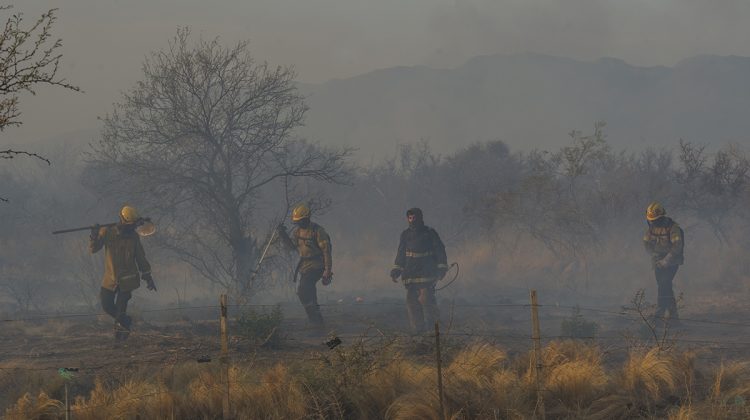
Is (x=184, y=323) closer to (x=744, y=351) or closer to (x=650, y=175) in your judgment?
(x=744, y=351)

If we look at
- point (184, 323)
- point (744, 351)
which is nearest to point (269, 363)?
point (184, 323)

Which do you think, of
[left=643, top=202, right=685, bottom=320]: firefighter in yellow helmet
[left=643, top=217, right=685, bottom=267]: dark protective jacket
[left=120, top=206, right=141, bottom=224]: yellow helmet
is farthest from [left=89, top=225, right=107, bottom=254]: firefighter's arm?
[left=643, top=217, right=685, bottom=267]: dark protective jacket

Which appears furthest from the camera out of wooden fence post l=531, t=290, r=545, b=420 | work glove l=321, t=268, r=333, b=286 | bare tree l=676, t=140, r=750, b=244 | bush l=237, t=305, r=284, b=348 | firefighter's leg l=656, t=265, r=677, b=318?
bare tree l=676, t=140, r=750, b=244

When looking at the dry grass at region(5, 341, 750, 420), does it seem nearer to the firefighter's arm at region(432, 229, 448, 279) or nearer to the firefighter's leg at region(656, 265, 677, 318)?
the firefighter's arm at region(432, 229, 448, 279)

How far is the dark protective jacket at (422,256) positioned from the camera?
15445 millimetres

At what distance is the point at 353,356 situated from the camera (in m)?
8.20

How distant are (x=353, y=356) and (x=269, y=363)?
243cm

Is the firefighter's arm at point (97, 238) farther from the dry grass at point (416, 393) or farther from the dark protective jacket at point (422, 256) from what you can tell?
the dry grass at point (416, 393)

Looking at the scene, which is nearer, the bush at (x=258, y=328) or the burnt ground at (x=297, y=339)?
the burnt ground at (x=297, y=339)

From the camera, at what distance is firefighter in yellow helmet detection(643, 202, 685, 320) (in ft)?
51.5

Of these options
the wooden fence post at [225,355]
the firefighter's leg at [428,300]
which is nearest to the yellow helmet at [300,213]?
the firefighter's leg at [428,300]

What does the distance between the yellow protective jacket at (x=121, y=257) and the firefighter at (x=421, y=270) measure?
175 inches

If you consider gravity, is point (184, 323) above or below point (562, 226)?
below

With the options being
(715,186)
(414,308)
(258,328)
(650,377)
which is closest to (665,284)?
(414,308)
